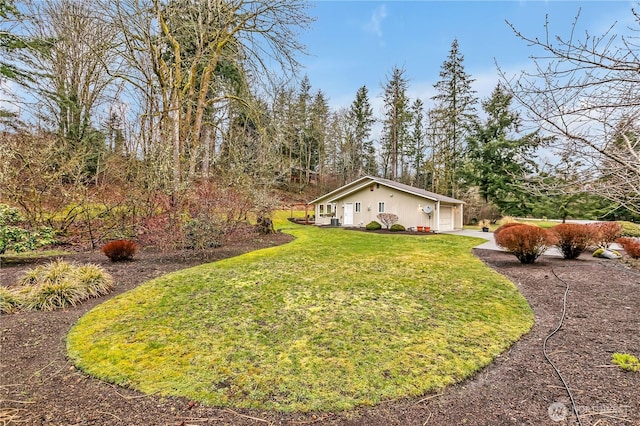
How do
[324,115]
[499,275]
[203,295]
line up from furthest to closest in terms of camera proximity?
[324,115]
[499,275]
[203,295]

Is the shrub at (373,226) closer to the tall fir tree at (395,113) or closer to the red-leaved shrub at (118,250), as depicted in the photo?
the tall fir tree at (395,113)

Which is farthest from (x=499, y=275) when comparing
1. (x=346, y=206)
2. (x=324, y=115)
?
(x=324, y=115)

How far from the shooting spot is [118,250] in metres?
7.67

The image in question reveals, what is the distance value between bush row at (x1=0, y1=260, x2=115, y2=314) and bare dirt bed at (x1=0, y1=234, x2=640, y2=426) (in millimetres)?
258

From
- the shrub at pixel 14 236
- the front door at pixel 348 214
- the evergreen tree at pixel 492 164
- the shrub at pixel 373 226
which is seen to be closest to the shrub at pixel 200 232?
the shrub at pixel 14 236

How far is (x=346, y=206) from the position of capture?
75.0 feet

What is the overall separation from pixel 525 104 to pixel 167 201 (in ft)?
29.8

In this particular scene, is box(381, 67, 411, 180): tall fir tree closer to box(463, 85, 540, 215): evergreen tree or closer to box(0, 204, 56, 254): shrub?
box(463, 85, 540, 215): evergreen tree

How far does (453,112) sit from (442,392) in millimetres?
31451

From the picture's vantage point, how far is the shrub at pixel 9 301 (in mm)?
4367

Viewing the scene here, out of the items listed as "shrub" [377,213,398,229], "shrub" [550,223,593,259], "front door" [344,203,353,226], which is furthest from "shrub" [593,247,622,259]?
"front door" [344,203,353,226]

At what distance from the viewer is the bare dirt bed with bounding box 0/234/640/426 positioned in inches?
92.5

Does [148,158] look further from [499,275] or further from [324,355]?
[499,275]

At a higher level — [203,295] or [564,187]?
[564,187]
